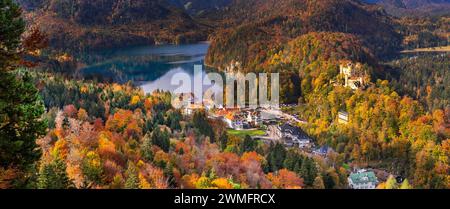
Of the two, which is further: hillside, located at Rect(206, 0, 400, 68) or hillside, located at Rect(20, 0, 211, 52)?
hillside, located at Rect(20, 0, 211, 52)

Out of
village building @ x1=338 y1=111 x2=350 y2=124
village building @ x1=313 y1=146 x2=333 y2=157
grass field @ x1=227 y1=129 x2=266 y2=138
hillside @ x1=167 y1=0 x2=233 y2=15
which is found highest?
hillside @ x1=167 y1=0 x2=233 y2=15

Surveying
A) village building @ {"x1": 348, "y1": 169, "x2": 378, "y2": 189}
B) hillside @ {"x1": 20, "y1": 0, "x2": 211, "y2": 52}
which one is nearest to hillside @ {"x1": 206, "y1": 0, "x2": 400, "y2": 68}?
hillside @ {"x1": 20, "y1": 0, "x2": 211, "y2": 52}

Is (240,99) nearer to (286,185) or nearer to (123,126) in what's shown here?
(123,126)

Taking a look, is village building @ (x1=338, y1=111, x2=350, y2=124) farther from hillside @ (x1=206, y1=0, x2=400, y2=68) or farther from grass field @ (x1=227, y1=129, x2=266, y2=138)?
hillside @ (x1=206, y1=0, x2=400, y2=68)

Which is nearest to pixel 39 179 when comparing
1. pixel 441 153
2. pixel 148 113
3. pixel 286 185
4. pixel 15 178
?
pixel 15 178

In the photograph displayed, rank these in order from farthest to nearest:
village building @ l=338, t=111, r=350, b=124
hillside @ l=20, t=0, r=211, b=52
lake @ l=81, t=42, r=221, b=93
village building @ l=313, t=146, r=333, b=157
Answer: hillside @ l=20, t=0, r=211, b=52 < lake @ l=81, t=42, r=221, b=93 < village building @ l=338, t=111, r=350, b=124 < village building @ l=313, t=146, r=333, b=157

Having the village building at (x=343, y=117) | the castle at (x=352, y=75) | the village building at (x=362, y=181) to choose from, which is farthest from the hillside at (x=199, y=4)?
the village building at (x=362, y=181)
